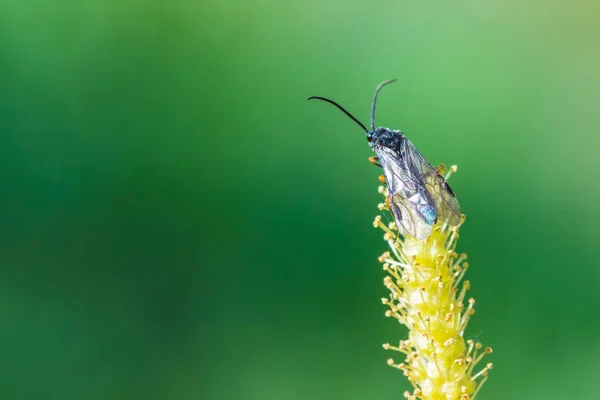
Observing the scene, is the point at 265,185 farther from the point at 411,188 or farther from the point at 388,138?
the point at 411,188

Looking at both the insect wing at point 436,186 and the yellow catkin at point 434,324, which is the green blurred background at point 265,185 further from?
the yellow catkin at point 434,324

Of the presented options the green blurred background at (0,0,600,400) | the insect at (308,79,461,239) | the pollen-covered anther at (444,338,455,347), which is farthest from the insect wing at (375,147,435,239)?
the green blurred background at (0,0,600,400)

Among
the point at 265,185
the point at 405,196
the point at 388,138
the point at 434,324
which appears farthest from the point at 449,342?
the point at 265,185

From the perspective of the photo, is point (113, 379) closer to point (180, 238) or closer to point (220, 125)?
point (180, 238)

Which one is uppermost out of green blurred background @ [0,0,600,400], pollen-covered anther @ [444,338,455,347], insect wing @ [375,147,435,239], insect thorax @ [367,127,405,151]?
green blurred background @ [0,0,600,400]

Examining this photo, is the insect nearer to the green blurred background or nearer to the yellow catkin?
the yellow catkin

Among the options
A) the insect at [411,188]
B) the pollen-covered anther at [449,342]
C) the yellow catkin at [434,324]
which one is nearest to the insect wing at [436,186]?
the insect at [411,188]

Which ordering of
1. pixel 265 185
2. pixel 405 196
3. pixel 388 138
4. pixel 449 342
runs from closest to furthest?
pixel 449 342 → pixel 405 196 → pixel 388 138 → pixel 265 185

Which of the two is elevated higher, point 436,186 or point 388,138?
point 388,138
